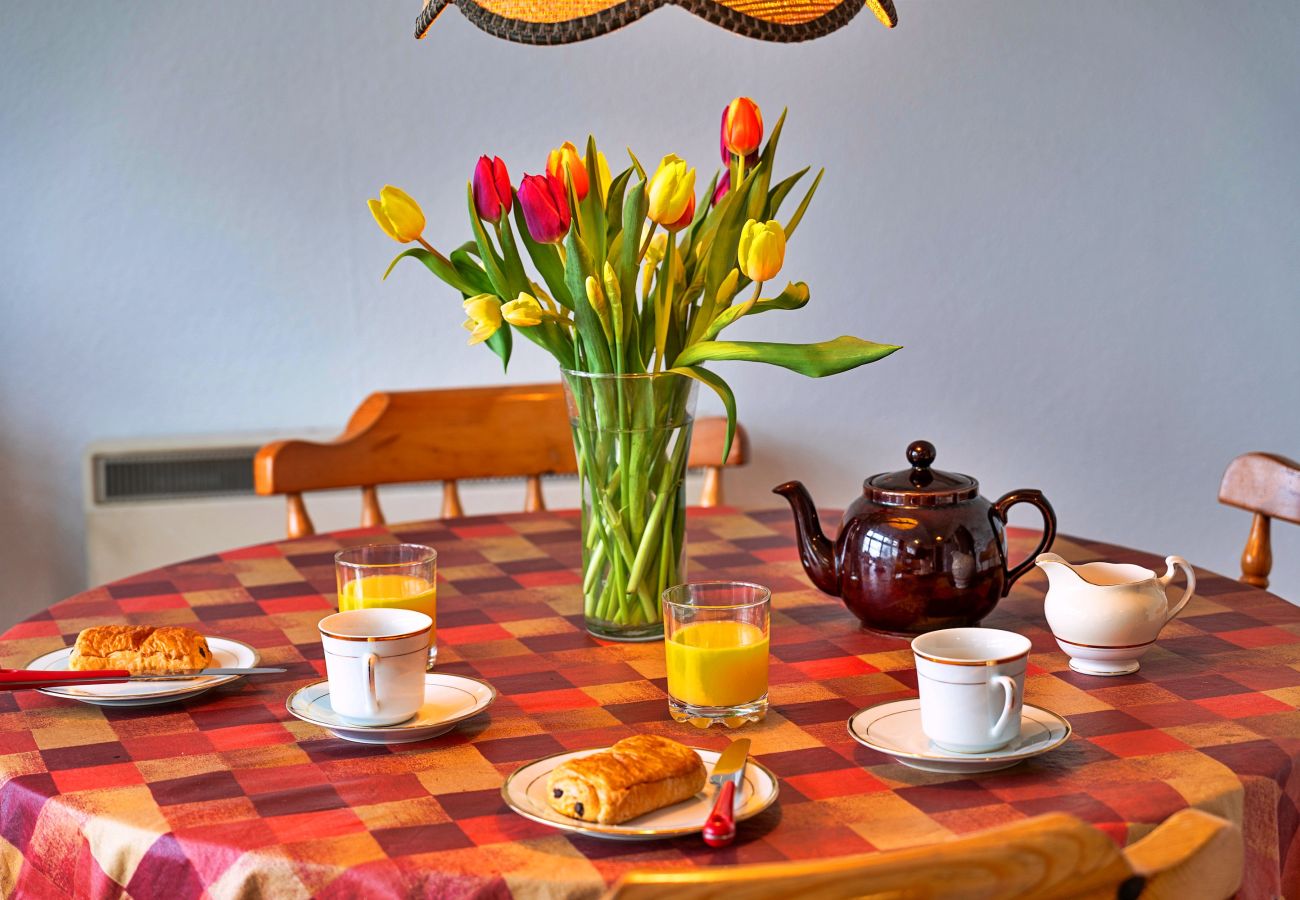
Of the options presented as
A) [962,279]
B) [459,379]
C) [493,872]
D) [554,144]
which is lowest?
[493,872]

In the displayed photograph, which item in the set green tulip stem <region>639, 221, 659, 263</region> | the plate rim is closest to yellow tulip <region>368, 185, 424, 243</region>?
green tulip stem <region>639, 221, 659, 263</region>

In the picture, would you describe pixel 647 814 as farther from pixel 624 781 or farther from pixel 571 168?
pixel 571 168

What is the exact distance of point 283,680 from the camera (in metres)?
1.37

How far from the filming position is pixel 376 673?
1.18 metres

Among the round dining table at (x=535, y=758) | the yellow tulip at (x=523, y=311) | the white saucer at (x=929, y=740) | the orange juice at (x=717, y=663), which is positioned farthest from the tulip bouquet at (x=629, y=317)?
the white saucer at (x=929, y=740)

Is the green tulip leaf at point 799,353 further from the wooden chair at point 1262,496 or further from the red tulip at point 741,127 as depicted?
the wooden chair at point 1262,496

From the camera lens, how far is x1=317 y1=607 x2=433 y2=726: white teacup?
118cm

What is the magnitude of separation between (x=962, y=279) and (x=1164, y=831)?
2431mm

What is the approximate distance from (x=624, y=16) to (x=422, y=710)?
24.9 inches

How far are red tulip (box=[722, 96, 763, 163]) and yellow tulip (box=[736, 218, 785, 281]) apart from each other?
13 cm

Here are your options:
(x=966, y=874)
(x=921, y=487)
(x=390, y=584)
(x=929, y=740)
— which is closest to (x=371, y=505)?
A: (x=390, y=584)


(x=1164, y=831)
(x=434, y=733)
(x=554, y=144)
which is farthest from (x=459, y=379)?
(x=1164, y=831)

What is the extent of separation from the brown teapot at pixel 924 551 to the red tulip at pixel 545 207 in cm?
42

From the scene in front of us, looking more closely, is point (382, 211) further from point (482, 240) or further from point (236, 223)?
point (236, 223)
